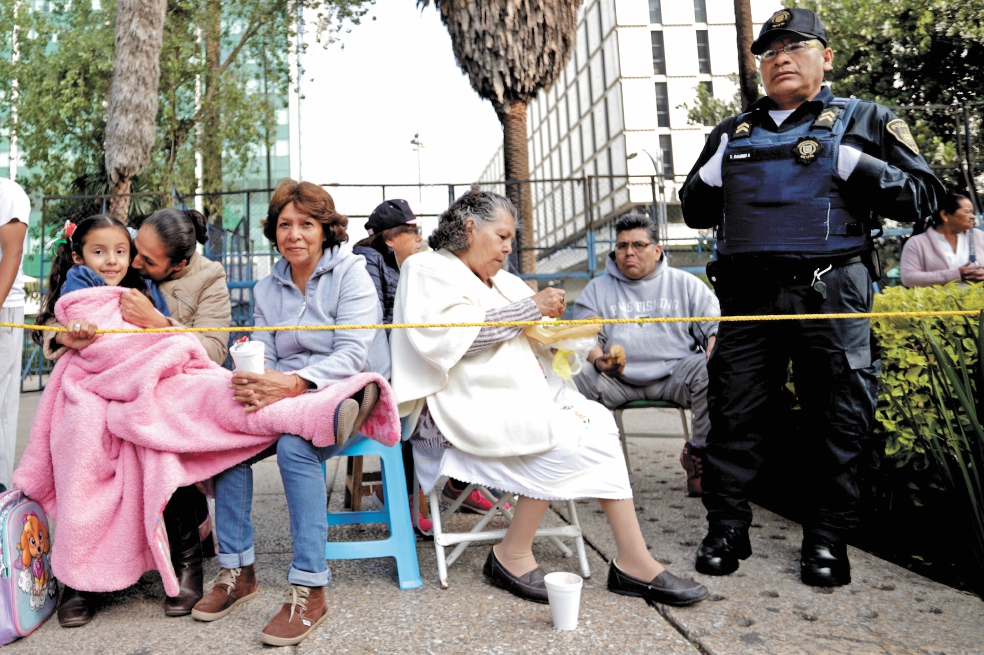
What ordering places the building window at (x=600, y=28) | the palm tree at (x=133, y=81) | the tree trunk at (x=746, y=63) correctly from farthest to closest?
the building window at (x=600, y=28) < the tree trunk at (x=746, y=63) < the palm tree at (x=133, y=81)

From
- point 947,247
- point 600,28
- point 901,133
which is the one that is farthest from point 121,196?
point 600,28

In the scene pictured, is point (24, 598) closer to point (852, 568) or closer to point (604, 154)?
point (852, 568)

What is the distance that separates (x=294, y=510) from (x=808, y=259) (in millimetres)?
2060

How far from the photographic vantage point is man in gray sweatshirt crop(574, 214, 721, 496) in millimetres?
4219

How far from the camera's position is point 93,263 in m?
2.86

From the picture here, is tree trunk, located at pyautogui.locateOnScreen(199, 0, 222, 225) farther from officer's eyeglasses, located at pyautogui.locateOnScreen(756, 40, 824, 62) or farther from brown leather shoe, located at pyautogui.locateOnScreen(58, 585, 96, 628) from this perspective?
officer's eyeglasses, located at pyautogui.locateOnScreen(756, 40, 824, 62)

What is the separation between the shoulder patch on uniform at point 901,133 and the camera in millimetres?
2824

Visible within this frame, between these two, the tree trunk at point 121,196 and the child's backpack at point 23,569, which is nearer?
the child's backpack at point 23,569

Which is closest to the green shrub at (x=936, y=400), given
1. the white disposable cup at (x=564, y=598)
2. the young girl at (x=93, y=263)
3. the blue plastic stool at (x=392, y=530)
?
the white disposable cup at (x=564, y=598)

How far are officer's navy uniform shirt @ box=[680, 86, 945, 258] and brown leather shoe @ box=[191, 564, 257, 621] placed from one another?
2.28 meters

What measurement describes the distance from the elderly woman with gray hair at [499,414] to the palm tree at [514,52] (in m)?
8.34

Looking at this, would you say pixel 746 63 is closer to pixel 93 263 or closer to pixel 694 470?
pixel 694 470

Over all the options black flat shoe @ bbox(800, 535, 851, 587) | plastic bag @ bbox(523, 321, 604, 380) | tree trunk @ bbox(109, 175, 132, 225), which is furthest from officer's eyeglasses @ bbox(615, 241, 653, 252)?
tree trunk @ bbox(109, 175, 132, 225)

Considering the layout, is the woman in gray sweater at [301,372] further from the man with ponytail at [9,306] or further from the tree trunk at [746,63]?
the tree trunk at [746,63]
